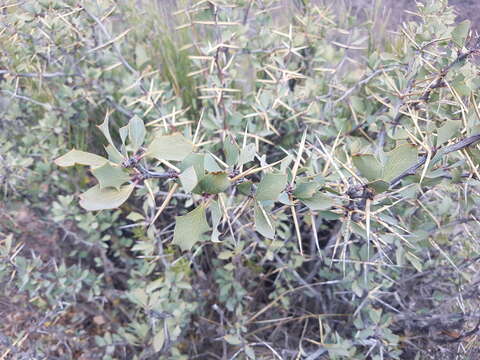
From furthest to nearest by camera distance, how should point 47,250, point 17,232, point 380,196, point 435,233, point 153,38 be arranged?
point 153,38 < point 47,250 < point 17,232 < point 435,233 < point 380,196

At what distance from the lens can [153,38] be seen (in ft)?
5.95

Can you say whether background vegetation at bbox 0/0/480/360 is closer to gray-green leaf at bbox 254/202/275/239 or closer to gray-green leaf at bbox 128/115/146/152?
gray-green leaf at bbox 254/202/275/239

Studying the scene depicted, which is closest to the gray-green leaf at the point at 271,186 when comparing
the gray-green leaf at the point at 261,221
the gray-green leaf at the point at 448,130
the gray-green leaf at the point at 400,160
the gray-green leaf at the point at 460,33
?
the gray-green leaf at the point at 261,221

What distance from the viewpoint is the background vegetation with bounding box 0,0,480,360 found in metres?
0.95

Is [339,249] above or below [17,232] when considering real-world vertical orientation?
below

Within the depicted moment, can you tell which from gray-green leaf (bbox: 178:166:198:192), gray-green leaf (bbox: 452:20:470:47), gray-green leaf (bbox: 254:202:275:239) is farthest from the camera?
gray-green leaf (bbox: 452:20:470:47)

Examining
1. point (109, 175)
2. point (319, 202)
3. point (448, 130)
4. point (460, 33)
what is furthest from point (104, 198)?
point (460, 33)

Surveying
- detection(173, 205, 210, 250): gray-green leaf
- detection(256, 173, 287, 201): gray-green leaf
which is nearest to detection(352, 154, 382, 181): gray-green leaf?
detection(256, 173, 287, 201): gray-green leaf

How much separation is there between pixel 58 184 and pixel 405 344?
1.32 m

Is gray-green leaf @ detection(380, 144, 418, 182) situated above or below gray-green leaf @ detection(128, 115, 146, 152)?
below

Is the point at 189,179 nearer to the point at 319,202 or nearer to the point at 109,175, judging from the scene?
the point at 109,175

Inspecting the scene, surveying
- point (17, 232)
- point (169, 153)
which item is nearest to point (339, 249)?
point (169, 153)

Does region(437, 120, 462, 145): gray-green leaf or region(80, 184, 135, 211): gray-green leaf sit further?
region(437, 120, 462, 145): gray-green leaf

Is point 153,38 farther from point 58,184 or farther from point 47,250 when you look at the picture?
point 47,250
